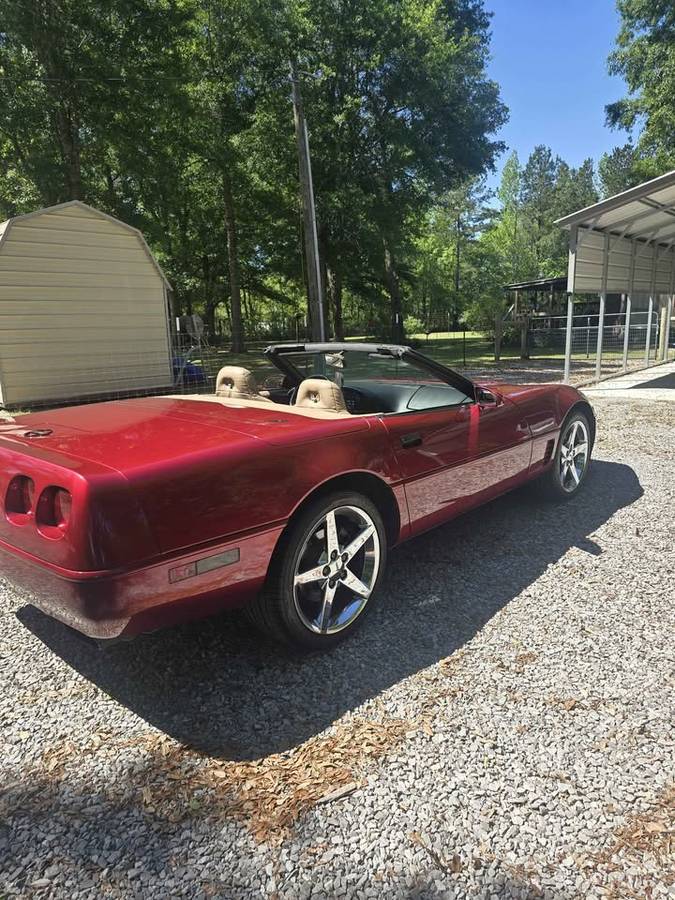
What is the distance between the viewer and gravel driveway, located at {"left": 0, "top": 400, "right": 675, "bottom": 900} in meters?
1.58

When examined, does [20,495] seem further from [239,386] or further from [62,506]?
[239,386]

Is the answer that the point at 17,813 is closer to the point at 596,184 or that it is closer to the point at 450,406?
the point at 450,406

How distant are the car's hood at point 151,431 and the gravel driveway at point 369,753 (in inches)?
40.0

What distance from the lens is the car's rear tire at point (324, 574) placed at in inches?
93.5

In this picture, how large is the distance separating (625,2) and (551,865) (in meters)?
29.0

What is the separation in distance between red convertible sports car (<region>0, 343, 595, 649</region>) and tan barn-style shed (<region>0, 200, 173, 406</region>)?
914 cm

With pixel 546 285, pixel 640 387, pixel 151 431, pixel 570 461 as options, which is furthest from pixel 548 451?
pixel 546 285

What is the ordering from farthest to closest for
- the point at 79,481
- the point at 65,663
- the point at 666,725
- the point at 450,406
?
1. the point at 450,406
2. the point at 65,663
3. the point at 666,725
4. the point at 79,481

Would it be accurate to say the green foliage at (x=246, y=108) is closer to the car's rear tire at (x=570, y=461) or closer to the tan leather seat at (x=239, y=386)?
the car's rear tire at (x=570, y=461)

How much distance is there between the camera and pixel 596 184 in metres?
75.2

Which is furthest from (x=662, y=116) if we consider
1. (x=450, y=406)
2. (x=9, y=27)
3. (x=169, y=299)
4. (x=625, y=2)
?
(x=450, y=406)

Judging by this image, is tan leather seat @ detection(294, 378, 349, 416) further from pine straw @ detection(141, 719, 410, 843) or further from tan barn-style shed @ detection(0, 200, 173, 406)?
tan barn-style shed @ detection(0, 200, 173, 406)

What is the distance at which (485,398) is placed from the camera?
361cm

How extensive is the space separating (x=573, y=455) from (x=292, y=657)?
3.09m
